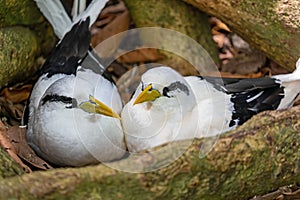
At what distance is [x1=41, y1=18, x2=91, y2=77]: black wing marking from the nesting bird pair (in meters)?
0.10

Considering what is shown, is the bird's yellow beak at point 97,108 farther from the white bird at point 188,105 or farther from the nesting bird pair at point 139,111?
the white bird at point 188,105

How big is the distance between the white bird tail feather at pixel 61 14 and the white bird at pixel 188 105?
2.28 ft

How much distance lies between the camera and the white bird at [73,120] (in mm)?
3186

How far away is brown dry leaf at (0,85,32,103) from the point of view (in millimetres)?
3717

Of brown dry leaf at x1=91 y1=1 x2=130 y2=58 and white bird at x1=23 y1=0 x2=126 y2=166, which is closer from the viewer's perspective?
white bird at x1=23 y1=0 x2=126 y2=166

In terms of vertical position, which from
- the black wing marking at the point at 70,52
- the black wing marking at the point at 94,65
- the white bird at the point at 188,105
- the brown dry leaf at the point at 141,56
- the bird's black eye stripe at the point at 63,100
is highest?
the black wing marking at the point at 70,52

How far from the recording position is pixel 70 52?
12.2 ft

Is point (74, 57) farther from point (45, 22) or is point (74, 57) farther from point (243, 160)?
point (243, 160)

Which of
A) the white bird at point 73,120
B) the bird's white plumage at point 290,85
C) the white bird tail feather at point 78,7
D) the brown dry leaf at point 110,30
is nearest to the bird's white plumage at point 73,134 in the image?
the white bird at point 73,120

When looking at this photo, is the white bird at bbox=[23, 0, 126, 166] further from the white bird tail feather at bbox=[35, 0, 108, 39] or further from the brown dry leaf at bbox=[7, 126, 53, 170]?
the white bird tail feather at bbox=[35, 0, 108, 39]

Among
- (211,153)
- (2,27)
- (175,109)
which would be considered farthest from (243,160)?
(2,27)

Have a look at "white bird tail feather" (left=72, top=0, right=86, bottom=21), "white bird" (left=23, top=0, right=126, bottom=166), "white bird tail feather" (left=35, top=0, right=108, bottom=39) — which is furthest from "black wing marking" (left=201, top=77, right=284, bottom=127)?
"white bird tail feather" (left=72, top=0, right=86, bottom=21)

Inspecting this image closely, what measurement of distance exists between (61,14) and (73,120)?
34.9 inches

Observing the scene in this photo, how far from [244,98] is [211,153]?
3.37 ft
